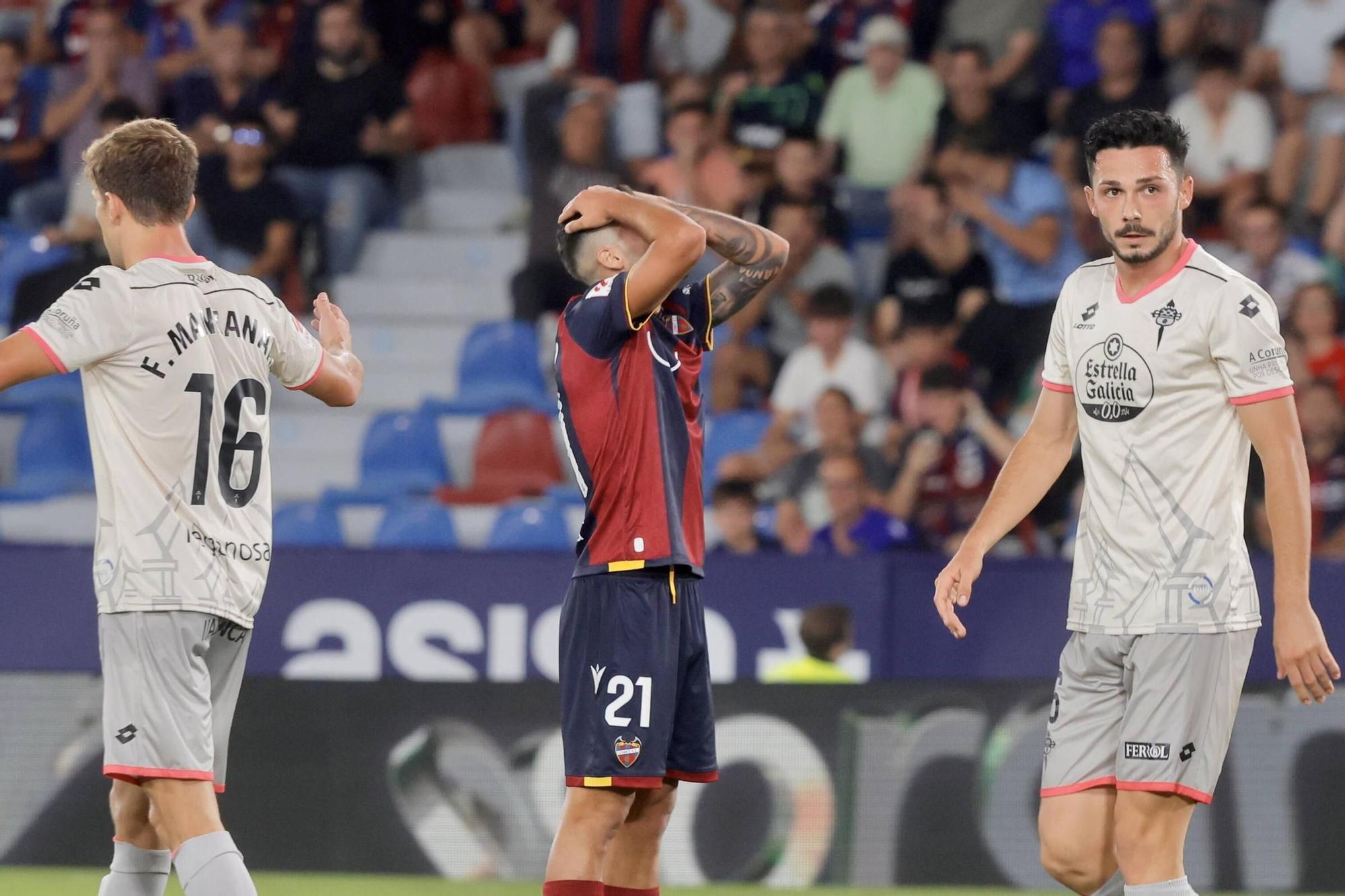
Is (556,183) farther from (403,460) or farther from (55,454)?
(55,454)

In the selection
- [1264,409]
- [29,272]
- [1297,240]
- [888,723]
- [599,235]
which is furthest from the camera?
[29,272]

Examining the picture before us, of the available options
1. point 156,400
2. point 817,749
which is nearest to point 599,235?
point 156,400

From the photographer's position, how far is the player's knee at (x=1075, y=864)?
491 cm

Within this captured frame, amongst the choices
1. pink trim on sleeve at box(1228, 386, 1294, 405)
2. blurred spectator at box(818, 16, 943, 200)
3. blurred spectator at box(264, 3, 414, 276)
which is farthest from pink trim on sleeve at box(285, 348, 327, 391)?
blurred spectator at box(264, 3, 414, 276)

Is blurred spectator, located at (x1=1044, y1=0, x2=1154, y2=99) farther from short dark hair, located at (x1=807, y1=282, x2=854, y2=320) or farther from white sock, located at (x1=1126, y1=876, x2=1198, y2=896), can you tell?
white sock, located at (x1=1126, y1=876, x2=1198, y2=896)

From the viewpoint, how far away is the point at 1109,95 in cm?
1209

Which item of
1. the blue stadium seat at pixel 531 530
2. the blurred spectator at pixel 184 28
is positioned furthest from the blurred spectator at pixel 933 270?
the blurred spectator at pixel 184 28

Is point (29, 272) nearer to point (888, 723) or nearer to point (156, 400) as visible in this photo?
point (888, 723)

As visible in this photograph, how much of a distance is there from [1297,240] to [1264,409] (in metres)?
7.40

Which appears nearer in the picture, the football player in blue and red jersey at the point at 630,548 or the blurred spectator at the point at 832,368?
the football player in blue and red jersey at the point at 630,548

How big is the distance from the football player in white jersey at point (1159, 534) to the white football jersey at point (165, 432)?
1815 millimetres

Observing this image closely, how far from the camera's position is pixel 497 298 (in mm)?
13203

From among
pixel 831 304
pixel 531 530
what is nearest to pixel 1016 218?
pixel 831 304

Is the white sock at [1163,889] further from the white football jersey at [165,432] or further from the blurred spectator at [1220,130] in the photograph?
the blurred spectator at [1220,130]
